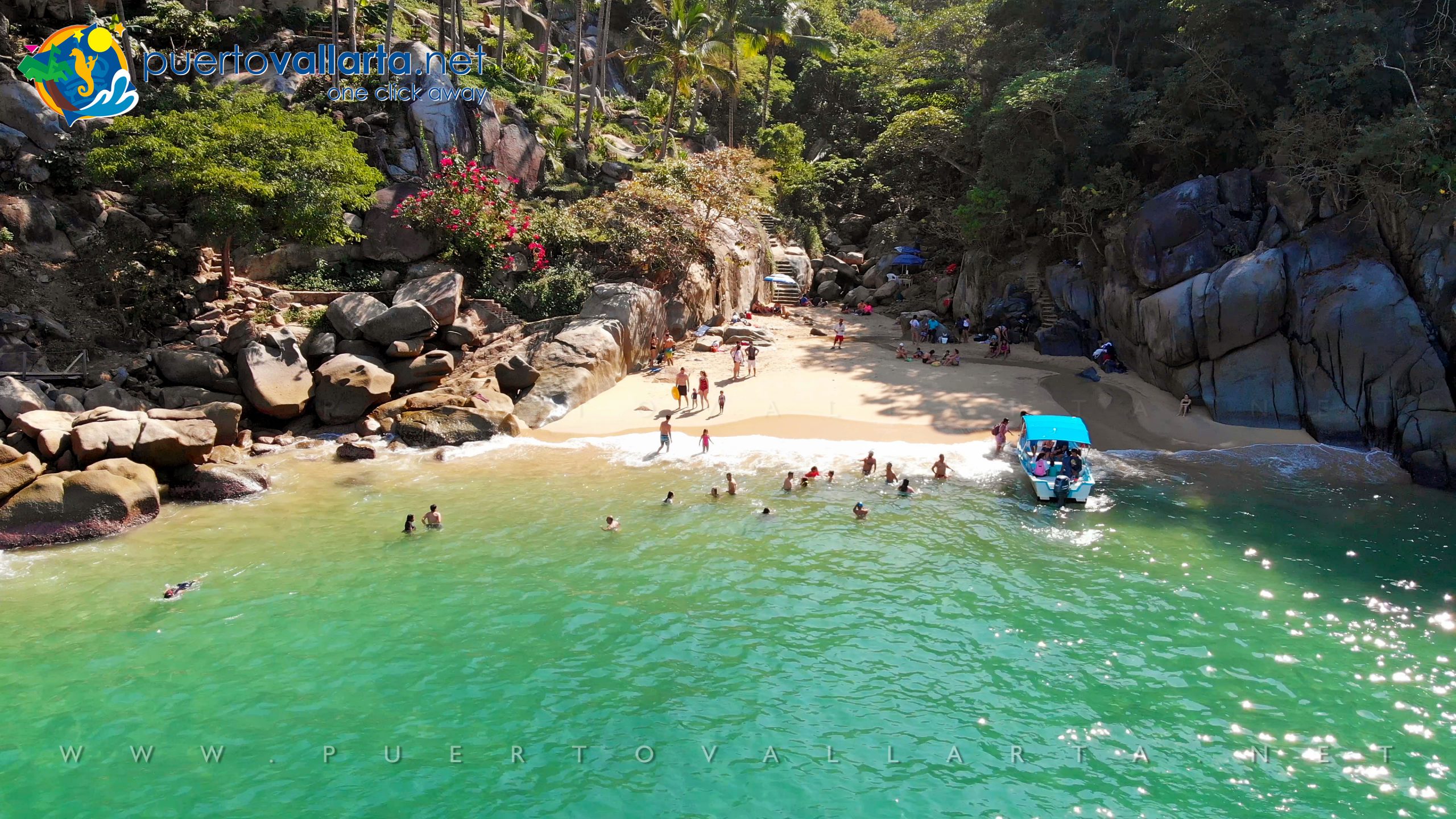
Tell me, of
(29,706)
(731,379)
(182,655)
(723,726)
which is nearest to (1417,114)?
(731,379)

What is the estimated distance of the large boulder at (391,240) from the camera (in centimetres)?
2897

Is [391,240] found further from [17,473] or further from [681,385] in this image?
[17,473]

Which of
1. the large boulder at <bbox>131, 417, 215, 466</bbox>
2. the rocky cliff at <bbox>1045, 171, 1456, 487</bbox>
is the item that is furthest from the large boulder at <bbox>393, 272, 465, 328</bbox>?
the rocky cliff at <bbox>1045, 171, 1456, 487</bbox>

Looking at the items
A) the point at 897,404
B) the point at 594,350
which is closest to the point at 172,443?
the point at 594,350

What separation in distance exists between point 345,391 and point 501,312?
6.68 m

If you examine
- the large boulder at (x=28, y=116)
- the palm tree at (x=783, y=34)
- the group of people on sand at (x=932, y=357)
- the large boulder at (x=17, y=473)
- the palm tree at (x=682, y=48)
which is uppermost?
the palm tree at (x=783, y=34)

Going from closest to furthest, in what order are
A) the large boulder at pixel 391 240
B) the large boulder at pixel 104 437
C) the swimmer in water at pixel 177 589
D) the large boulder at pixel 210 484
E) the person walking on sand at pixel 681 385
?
the swimmer in water at pixel 177 589
the large boulder at pixel 104 437
the large boulder at pixel 210 484
the person walking on sand at pixel 681 385
the large boulder at pixel 391 240

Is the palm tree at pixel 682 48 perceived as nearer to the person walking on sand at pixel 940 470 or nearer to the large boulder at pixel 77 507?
the person walking on sand at pixel 940 470

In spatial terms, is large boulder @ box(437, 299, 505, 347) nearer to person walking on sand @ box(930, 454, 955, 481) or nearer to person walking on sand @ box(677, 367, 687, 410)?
person walking on sand @ box(677, 367, 687, 410)

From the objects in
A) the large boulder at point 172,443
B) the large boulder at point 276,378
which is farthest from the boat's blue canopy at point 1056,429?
the large boulder at point 172,443

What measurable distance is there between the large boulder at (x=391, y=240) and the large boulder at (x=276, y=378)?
20.8ft

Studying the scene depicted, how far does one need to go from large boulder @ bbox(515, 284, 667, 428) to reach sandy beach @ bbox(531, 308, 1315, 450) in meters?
0.53

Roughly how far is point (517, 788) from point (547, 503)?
29.7 feet

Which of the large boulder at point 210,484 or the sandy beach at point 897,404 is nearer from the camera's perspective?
the large boulder at point 210,484
